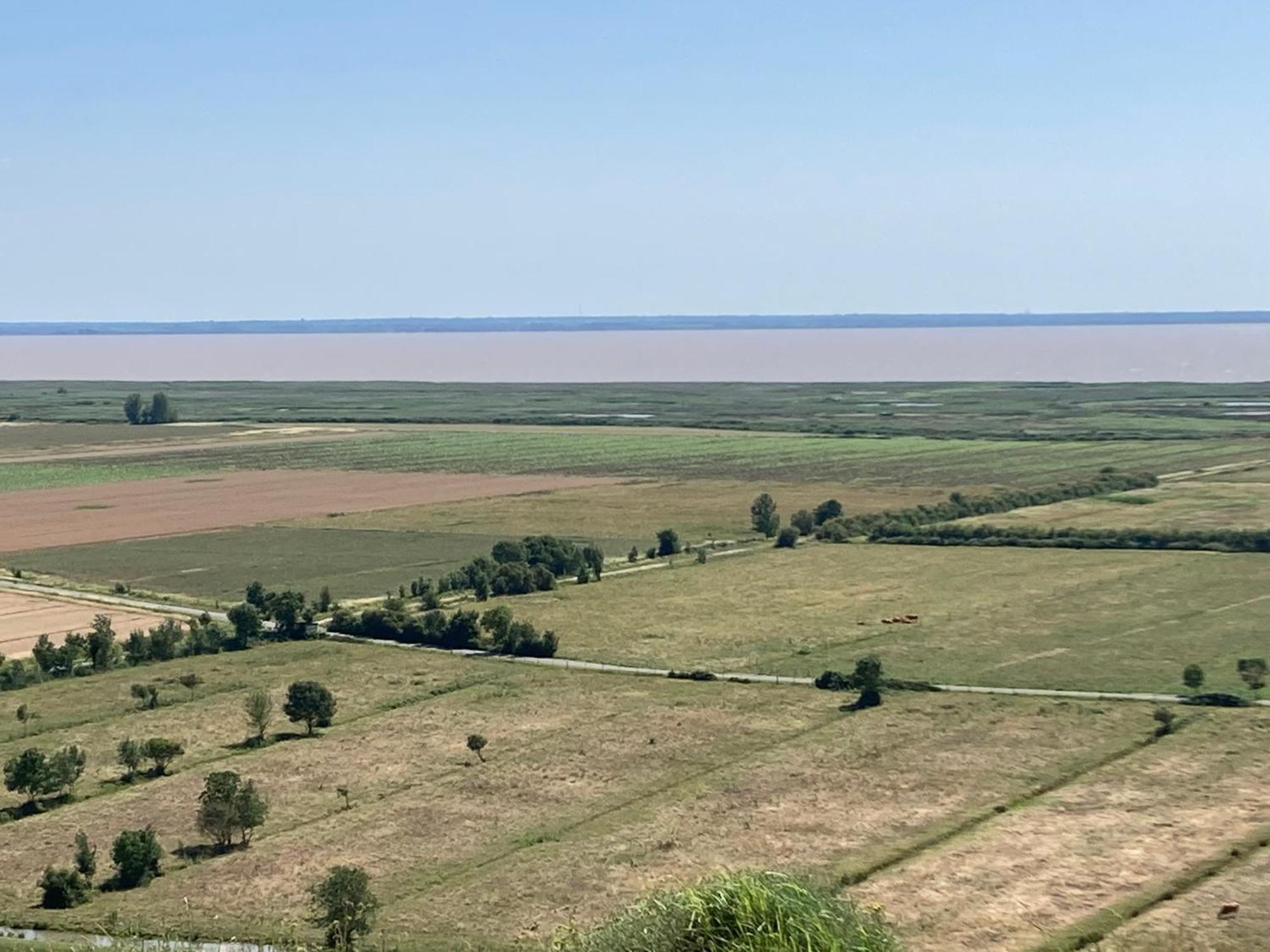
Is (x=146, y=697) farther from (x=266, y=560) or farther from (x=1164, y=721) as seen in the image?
(x=266, y=560)

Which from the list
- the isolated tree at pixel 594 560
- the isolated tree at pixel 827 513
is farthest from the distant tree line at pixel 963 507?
the isolated tree at pixel 594 560

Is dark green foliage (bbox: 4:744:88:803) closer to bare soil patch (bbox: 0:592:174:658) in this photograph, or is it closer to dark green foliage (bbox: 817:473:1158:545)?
bare soil patch (bbox: 0:592:174:658)

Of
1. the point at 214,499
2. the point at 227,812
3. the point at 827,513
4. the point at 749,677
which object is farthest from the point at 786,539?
the point at 227,812

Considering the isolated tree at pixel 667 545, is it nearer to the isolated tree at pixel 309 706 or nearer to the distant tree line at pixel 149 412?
the isolated tree at pixel 309 706

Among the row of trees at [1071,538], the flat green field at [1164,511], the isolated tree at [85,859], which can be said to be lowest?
the isolated tree at [85,859]

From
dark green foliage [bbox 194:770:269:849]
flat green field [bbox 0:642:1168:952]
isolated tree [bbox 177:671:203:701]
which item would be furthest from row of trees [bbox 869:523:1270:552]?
dark green foliage [bbox 194:770:269:849]

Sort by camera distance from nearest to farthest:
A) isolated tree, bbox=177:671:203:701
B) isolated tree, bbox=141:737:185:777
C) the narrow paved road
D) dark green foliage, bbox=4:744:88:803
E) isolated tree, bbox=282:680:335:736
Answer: dark green foliage, bbox=4:744:88:803 < isolated tree, bbox=141:737:185:777 < isolated tree, bbox=282:680:335:736 < the narrow paved road < isolated tree, bbox=177:671:203:701
